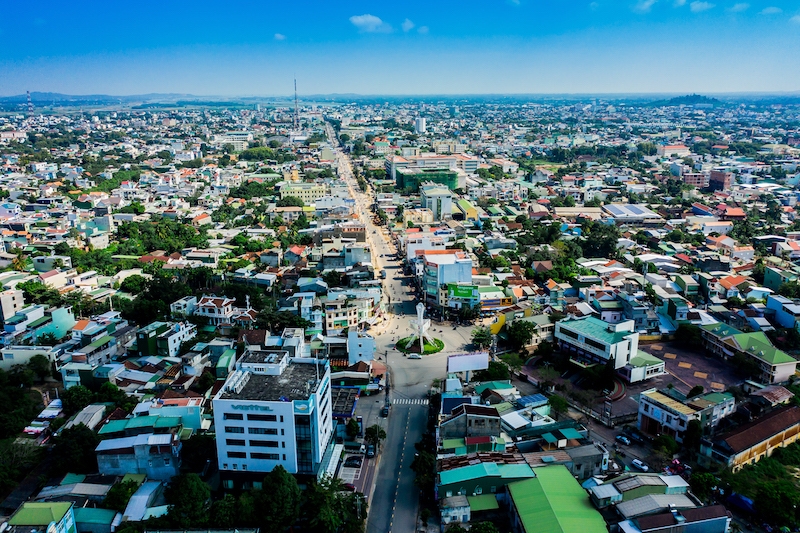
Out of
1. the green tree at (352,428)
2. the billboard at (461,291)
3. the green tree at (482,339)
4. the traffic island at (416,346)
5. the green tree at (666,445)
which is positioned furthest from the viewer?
the billboard at (461,291)

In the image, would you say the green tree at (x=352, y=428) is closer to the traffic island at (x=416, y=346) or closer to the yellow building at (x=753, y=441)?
the traffic island at (x=416, y=346)

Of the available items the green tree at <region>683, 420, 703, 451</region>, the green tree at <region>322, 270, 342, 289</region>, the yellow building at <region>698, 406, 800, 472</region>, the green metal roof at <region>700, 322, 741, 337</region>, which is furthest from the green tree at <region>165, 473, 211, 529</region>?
the green metal roof at <region>700, 322, 741, 337</region>

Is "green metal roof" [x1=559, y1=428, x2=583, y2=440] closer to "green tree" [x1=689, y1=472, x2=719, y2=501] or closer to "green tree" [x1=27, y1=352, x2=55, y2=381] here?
"green tree" [x1=689, y1=472, x2=719, y2=501]

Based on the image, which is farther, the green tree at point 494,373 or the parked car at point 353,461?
the green tree at point 494,373

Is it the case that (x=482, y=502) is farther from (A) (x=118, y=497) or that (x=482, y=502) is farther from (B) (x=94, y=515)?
(B) (x=94, y=515)

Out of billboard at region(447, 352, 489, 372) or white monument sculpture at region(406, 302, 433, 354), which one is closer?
billboard at region(447, 352, 489, 372)

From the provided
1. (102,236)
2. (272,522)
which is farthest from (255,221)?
(272,522)

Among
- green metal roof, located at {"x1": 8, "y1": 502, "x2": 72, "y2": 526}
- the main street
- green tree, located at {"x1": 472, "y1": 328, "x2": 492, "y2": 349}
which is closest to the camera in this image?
green metal roof, located at {"x1": 8, "y1": 502, "x2": 72, "y2": 526}

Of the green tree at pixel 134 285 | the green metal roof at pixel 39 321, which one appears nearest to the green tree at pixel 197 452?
the green metal roof at pixel 39 321
